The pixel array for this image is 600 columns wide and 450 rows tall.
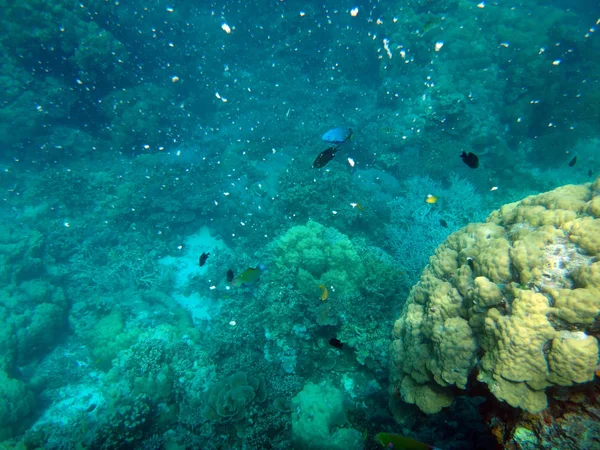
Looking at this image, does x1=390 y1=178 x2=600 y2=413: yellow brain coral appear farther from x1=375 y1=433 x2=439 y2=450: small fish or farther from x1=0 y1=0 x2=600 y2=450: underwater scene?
x1=375 y1=433 x2=439 y2=450: small fish

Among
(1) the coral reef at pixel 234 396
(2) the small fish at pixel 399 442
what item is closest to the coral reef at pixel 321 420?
(1) the coral reef at pixel 234 396

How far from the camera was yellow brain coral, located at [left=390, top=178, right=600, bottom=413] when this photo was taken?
2.18 meters

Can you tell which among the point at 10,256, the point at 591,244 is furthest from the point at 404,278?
the point at 10,256

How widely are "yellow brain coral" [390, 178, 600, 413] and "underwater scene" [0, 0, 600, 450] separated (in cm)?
2

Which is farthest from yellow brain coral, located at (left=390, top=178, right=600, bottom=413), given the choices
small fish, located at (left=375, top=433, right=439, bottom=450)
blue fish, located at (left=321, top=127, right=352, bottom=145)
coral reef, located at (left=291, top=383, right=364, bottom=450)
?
blue fish, located at (left=321, top=127, right=352, bottom=145)

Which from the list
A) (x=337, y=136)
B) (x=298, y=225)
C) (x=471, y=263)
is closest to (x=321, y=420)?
(x=471, y=263)

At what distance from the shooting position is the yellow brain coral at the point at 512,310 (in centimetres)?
218

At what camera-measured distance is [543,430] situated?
224 cm

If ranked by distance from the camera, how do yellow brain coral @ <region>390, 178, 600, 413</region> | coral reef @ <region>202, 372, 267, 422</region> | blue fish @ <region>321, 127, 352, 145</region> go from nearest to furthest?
yellow brain coral @ <region>390, 178, 600, 413</region> → blue fish @ <region>321, 127, 352, 145</region> → coral reef @ <region>202, 372, 267, 422</region>

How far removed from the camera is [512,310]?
2.39 metres

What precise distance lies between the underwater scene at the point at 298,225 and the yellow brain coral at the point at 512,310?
2cm

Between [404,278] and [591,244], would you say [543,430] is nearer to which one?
[591,244]

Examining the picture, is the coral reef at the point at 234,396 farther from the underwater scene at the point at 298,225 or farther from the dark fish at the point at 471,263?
the dark fish at the point at 471,263

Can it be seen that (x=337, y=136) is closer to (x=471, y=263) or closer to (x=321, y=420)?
(x=471, y=263)
